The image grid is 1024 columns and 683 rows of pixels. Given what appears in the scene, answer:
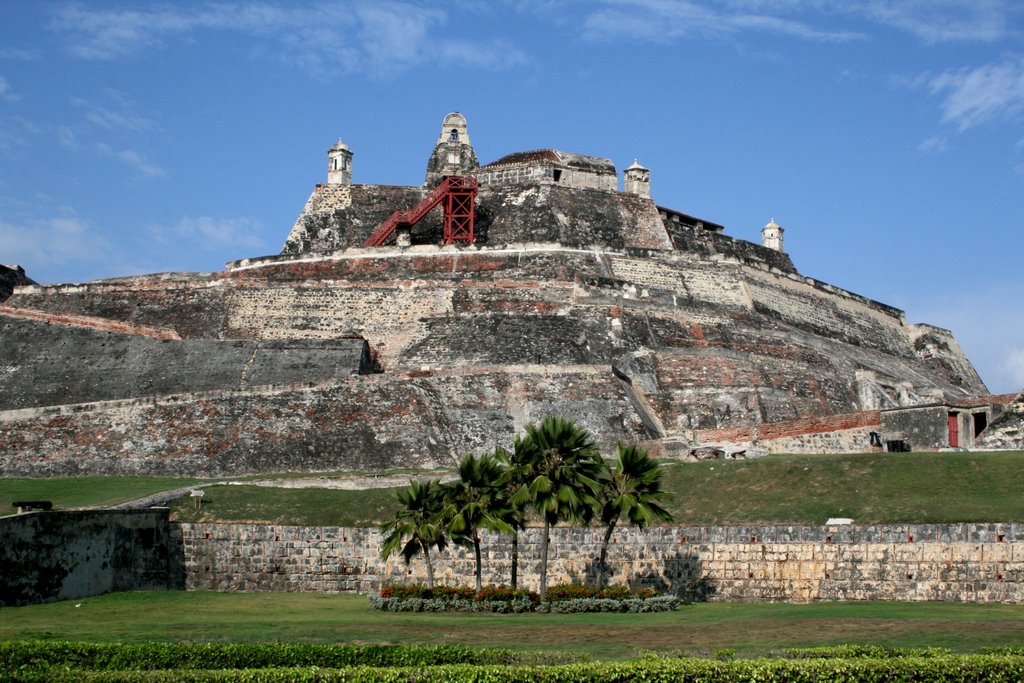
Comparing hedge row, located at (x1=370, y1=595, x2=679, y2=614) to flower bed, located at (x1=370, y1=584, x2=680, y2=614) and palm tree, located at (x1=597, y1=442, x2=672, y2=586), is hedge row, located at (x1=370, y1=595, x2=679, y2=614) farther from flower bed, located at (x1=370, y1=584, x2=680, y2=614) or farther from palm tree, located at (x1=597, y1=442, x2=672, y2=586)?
palm tree, located at (x1=597, y1=442, x2=672, y2=586)

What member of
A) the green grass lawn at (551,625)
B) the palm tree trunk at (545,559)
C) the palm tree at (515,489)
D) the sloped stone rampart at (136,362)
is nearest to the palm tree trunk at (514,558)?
the palm tree at (515,489)

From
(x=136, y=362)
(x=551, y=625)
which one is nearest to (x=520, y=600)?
(x=551, y=625)

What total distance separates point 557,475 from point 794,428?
15.0m

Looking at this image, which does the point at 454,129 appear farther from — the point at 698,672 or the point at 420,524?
the point at 698,672

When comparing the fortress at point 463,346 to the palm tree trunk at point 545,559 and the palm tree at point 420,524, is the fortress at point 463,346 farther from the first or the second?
the palm tree at point 420,524

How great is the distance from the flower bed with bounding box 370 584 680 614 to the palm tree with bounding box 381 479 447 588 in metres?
0.94

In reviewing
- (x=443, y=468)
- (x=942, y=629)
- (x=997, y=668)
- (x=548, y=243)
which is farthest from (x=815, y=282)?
(x=997, y=668)

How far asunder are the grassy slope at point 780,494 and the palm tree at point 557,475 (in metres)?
3.46

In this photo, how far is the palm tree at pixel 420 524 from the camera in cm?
3294

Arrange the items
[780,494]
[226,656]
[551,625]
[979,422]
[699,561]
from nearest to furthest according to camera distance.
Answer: [226,656] → [551,625] → [699,561] → [780,494] → [979,422]

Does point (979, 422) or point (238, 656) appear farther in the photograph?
point (979, 422)

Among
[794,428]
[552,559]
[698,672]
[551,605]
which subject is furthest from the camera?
[794,428]

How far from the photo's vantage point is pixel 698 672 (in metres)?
20.4

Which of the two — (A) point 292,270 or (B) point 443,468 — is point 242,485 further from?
(A) point 292,270
